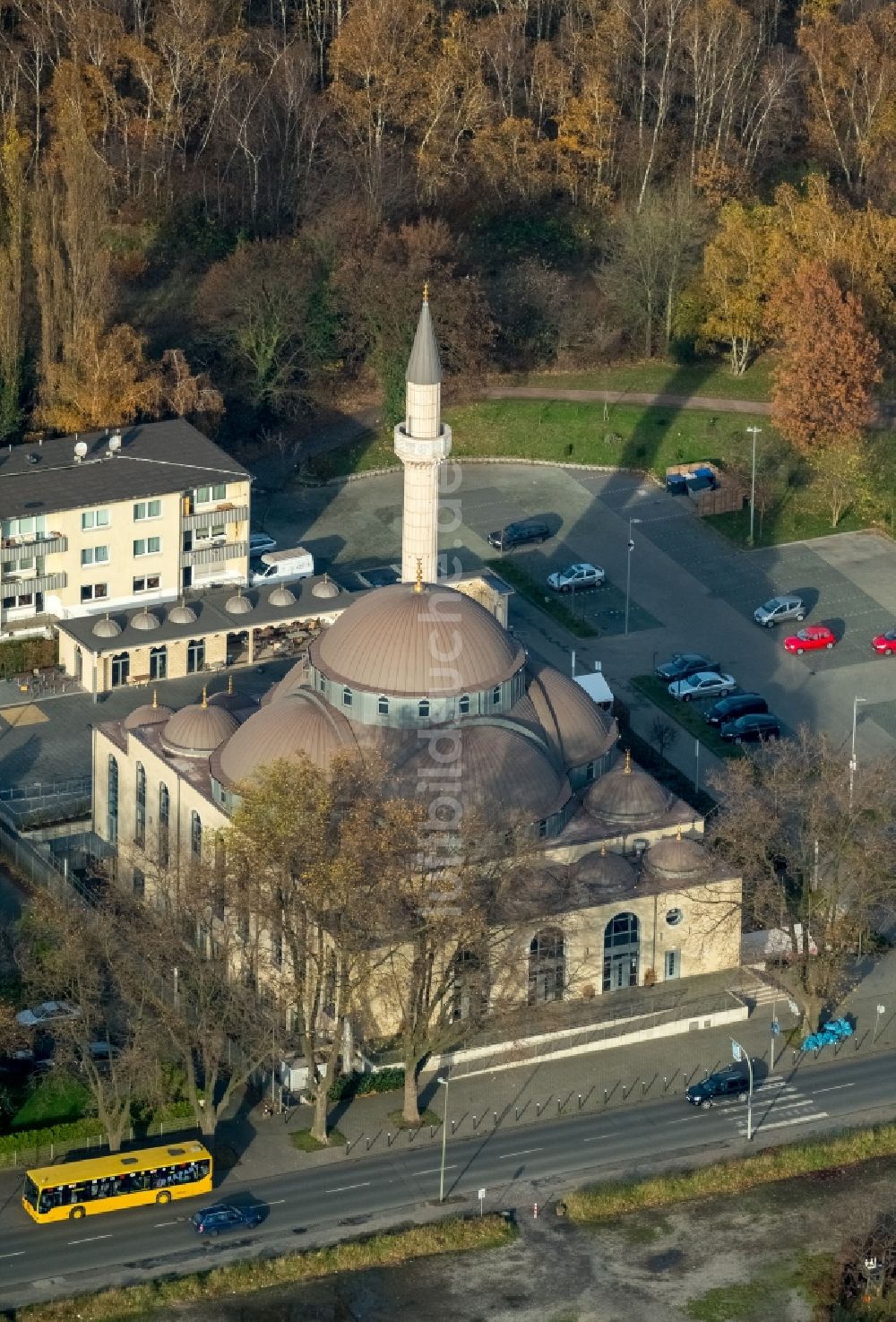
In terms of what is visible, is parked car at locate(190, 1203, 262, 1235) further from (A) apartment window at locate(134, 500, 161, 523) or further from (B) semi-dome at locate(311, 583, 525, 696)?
(A) apartment window at locate(134, 500, 161, 523)

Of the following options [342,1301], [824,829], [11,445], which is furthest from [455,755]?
[11,445]

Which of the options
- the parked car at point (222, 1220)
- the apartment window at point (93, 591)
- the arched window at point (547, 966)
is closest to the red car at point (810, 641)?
the apartment window at point (93, 591)

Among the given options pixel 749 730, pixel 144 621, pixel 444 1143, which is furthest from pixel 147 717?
pixel 749 730

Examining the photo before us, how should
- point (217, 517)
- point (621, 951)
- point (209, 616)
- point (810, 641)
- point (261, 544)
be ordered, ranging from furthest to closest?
point (261, 544)
point (810, 641)
point (217, 517)
point (209, 616)
point (621, 951)

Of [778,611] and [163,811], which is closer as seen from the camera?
[163,811]

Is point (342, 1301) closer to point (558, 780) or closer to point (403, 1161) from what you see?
point (403, 1161)

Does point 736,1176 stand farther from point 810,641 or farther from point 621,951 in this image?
point 810,641
